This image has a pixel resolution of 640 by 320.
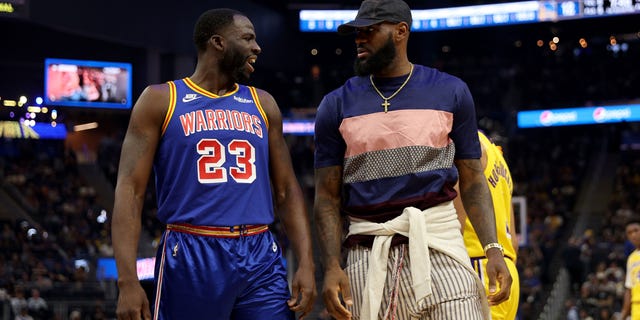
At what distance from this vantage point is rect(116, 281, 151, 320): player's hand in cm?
471

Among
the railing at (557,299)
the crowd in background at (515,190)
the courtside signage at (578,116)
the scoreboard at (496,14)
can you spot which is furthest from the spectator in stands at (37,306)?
the courtside signage at (578,116)

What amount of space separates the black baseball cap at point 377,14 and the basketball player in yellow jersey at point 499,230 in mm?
1746

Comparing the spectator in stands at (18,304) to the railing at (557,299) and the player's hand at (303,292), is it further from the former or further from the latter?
the player's hand at (303,292)

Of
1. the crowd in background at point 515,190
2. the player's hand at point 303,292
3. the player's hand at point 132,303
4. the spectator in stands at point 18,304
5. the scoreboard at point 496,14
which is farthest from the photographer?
the scoreboard at point 496,14

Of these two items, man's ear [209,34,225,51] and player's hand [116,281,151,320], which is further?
man's ear [209,34,225,51]

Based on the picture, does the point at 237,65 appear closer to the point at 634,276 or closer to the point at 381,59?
the point at 381,59

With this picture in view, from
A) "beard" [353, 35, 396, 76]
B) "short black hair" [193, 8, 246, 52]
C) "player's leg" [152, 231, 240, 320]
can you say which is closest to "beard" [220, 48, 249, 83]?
"short black hair" [193, 8, 246, 52]

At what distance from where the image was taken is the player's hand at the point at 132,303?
15.5 ft

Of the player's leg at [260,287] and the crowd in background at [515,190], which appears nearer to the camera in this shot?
the player's leg at [260,287]

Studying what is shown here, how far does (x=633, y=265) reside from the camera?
11711 mm

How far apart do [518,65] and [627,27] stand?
410 cm

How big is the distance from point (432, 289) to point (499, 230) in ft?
5.97

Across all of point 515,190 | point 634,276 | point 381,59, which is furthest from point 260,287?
point 515,190

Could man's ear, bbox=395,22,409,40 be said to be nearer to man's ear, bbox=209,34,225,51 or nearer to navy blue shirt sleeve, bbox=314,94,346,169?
navy blue shirt sleeve, bbox=314,94,346,169
